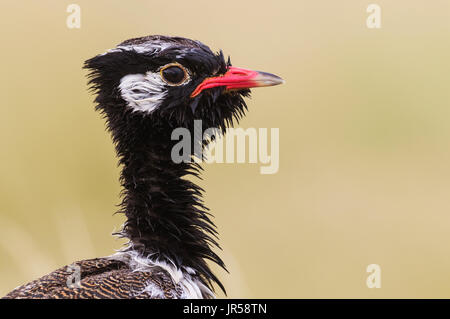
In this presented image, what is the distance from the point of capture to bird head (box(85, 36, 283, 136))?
5059 millimetres

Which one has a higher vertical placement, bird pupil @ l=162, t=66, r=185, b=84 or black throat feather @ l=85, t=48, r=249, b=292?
bird pupil @ l=162, t=66, r=185, b=84

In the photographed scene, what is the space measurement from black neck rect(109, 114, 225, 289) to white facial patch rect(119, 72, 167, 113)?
0.10 m

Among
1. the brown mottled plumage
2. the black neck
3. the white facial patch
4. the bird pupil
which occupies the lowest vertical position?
the brown mottled plumage

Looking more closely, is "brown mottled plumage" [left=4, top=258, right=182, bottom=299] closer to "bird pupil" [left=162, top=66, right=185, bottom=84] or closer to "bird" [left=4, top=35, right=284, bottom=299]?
"bird" [left=4, top=35, right=284, bottom=299]

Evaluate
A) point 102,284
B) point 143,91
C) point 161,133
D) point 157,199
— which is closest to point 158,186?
point 157,199

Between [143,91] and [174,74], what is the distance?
267 millimetres

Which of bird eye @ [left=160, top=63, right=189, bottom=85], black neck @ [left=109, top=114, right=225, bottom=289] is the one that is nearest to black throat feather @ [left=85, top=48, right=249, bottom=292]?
black neck @ [left=109, top=114, right=225, bottom=289]

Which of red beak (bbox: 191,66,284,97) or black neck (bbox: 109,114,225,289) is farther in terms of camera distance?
red beak (bbox: 191,66,284,97)

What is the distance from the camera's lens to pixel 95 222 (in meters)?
8.45

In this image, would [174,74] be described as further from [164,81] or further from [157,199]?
[157,199]

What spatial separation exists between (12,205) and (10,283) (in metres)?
1.35

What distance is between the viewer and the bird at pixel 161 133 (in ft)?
16.4

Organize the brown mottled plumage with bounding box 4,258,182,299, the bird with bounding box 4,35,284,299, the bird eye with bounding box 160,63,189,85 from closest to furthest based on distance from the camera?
1. the brown mottled plumage with bounding box 4,258,182,299
2. the bird with bounding box 4,35,284,299
3. the bird eye with bounding box 160,63,189,85
